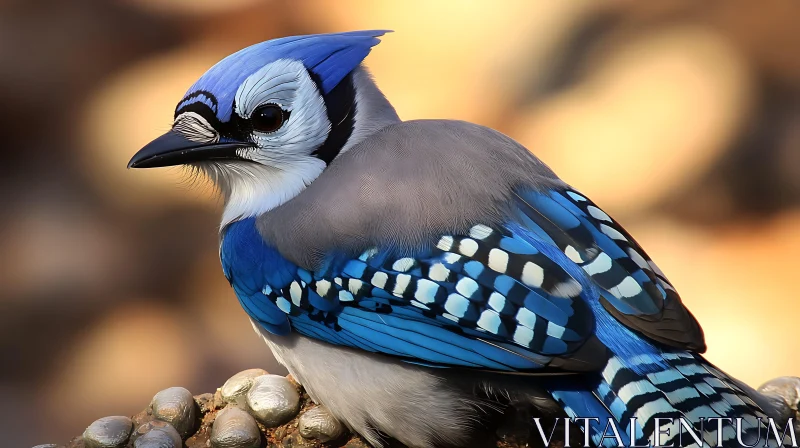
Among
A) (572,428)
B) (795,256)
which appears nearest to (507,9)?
(795,256)

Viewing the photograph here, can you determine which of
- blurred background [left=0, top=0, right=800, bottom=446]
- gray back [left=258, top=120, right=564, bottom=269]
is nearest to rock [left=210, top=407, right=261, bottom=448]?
gray back [left=258, top=120, right=564, bottom=269]

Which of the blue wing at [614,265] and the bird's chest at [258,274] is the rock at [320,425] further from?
the blue wing at [614,265]

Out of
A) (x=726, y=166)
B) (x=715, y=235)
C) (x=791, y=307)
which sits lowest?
(x=791, y=307)

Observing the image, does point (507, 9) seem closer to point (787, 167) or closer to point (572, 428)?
point (787, 167)

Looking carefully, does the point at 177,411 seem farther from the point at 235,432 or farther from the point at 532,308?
the point at 532,308

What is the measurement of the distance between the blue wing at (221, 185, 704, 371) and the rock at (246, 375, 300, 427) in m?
0.23

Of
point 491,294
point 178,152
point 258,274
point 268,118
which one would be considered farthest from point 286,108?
point 491,294

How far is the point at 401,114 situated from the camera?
365 cm

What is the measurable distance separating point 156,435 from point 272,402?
0.23 m

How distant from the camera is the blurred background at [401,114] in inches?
135

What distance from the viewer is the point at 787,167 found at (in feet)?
11.9

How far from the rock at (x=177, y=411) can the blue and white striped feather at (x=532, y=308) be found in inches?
14.3

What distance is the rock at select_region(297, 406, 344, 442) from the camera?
6.14 ft

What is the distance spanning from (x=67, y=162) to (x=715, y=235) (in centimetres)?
249
